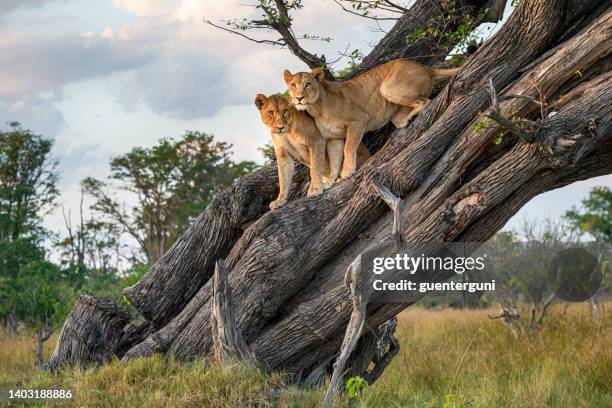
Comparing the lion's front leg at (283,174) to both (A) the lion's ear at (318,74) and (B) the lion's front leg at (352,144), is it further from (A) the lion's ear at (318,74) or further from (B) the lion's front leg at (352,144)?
(A) the lion's ear at (318,74)

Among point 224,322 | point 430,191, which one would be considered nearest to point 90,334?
point 224,322

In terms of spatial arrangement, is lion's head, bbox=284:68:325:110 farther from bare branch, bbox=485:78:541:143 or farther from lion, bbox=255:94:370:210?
bare branch, bbox=485:78:541:143

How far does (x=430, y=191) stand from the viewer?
7.97m

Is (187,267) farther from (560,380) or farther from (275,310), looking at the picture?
(560,380)

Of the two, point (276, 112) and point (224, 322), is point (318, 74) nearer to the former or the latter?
point (276, 112)

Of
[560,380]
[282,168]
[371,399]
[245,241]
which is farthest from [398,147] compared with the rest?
[560,380]

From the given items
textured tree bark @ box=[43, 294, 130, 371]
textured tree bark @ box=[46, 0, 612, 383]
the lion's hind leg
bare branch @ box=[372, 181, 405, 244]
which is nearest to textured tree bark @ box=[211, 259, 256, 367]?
textured tree bark @ box=[46, 0, 612, 383]

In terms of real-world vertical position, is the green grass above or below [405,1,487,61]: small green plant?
below

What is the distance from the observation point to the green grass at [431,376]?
7.21 m

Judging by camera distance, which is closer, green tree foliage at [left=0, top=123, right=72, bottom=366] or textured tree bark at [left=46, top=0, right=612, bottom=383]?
textured tree bark at [left=46, top=0, right=612, bottom=383]

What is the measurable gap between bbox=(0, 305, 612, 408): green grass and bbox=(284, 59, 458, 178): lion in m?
2.37

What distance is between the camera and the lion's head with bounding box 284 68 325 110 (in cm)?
814

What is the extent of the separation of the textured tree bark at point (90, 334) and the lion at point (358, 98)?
3.03 metres

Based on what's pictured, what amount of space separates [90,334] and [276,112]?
10.4 ft
